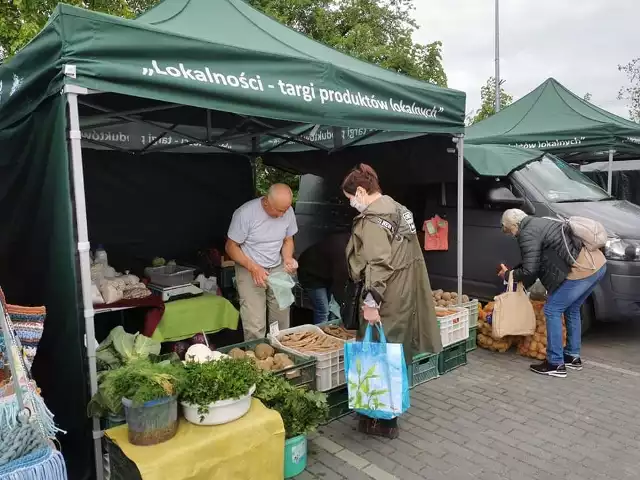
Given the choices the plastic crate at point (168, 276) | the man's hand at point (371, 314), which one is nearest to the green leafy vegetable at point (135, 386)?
the man's hand at point (371, 314)

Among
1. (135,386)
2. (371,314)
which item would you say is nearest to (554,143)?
(371,314)

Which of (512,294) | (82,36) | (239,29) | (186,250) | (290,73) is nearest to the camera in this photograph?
(82,36)

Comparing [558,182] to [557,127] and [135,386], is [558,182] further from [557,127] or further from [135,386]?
[135,386]

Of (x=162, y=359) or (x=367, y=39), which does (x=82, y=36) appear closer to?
(x=162, y=359)

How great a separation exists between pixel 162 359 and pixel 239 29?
2.53m

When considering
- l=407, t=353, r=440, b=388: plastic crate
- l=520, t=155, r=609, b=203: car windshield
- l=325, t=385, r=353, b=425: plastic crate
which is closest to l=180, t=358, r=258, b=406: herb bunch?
l=325, t=385, r=353, b=425: plastic crate

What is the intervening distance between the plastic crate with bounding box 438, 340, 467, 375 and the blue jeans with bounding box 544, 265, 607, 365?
2.65 ft

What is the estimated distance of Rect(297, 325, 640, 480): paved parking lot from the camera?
3.33m

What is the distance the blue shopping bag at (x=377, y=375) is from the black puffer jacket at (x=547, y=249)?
1.90 meters

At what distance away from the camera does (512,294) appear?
5.11 meters

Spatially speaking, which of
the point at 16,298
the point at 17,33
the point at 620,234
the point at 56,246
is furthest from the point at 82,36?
the point at 17,33

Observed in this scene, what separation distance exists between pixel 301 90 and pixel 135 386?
217 centimetres

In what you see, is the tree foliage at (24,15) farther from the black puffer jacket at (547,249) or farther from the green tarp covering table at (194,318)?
the black puffer jacket at (547,249)

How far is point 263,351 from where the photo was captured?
398cm
